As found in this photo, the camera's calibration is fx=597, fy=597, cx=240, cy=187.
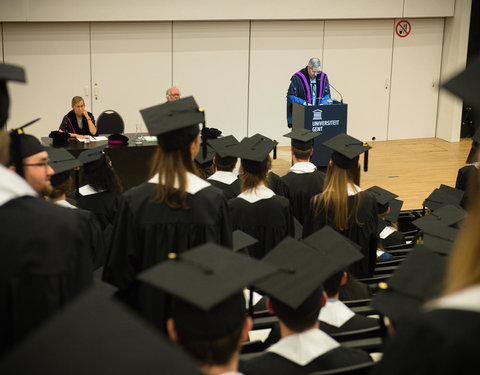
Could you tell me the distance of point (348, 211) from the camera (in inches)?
203

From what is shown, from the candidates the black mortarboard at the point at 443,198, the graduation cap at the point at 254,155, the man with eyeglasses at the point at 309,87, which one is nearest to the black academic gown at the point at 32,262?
the graduation cap at the point at 254,155

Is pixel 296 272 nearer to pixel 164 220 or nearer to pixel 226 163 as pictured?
pixel 164 220

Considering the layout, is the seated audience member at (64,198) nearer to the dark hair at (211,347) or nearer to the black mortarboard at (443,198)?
the dark hair at (211,347)

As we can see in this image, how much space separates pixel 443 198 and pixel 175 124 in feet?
13.7

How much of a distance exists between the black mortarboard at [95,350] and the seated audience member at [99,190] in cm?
388

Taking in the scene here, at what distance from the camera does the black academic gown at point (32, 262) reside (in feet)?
6.83

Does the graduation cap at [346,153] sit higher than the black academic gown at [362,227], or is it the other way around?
the graduation cap at [346,153]

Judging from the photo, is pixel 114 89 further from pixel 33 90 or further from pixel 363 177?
pixel 363 177

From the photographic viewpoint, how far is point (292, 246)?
3266mm

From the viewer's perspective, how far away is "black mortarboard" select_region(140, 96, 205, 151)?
335 cm

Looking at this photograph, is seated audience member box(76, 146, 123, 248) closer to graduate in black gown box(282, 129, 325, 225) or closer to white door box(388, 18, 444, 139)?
graduate in black gown box(282, 129, 325, 225)

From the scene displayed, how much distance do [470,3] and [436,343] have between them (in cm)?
1379

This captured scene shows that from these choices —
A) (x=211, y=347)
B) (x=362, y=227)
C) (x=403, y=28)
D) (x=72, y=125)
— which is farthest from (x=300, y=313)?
(x=403, y=28)

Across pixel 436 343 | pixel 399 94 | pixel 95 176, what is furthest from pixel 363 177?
pixel 436 343
